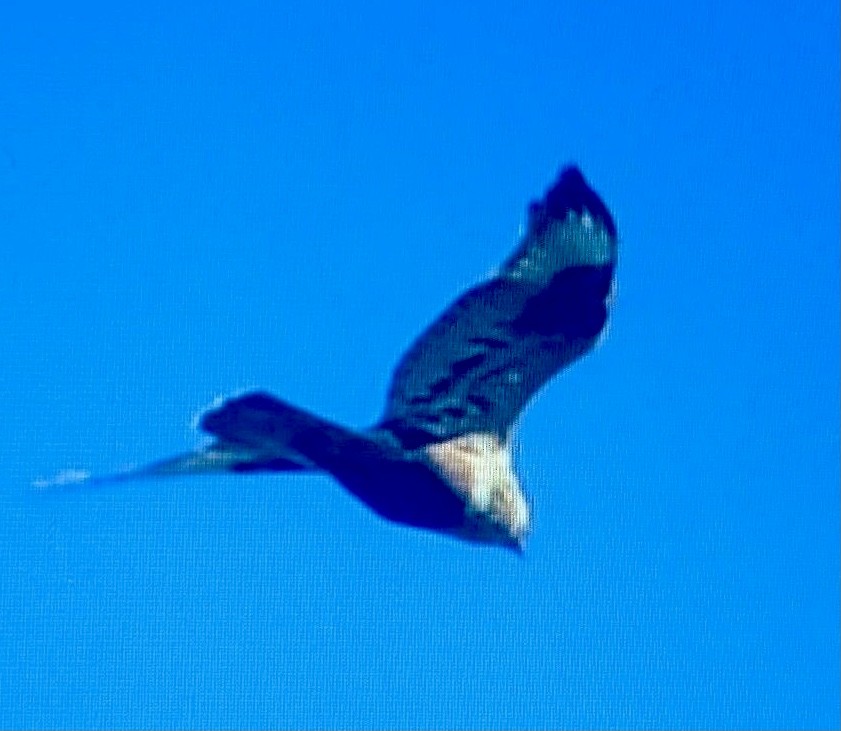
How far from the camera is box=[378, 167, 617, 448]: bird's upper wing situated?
6.39 m

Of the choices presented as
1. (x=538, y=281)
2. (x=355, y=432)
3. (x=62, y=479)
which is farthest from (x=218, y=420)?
(x=538, y=281)

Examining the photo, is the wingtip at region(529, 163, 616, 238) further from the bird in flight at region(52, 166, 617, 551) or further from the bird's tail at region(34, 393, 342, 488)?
the bird's tail at region(34, 393, 342, 488)

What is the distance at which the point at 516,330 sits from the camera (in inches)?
276

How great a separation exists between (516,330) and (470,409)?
71cm

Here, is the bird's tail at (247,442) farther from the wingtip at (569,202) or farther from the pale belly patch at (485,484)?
the wingtip at (569,202)

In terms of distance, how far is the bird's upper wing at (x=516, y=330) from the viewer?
251 inches

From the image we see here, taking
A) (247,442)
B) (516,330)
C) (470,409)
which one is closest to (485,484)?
(470,409)

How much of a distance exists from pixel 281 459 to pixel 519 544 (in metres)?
1.61

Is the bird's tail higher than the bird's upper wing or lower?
lower

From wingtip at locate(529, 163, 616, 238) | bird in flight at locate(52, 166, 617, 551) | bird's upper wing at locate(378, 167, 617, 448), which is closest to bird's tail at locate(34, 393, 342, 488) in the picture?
bird in flight at locate(52, 166, 617, 551)

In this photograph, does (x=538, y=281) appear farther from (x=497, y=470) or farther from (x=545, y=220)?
(x=497, y=470)

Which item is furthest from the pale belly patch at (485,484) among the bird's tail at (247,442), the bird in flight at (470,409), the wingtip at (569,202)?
the wingtip at (569,202)

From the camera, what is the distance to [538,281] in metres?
6.71

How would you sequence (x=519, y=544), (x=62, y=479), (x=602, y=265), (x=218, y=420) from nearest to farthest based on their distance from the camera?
(x=218, y=420), (x=602, y=265), (x=62, y=479), (x=519, y=544)
